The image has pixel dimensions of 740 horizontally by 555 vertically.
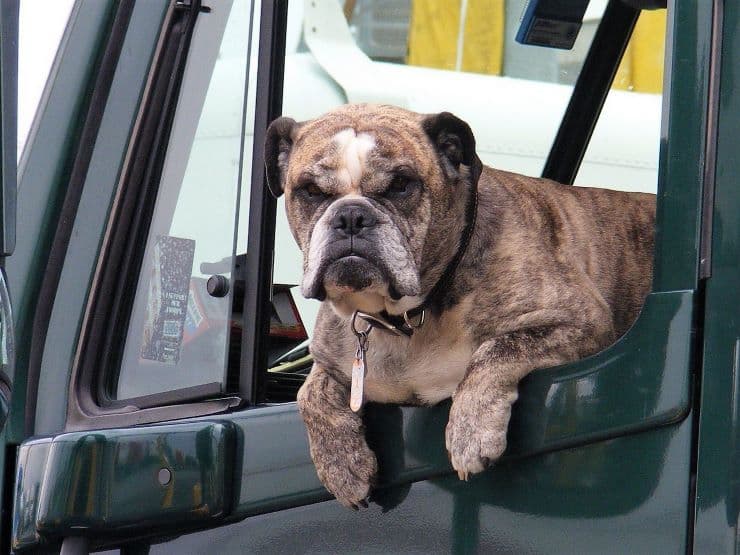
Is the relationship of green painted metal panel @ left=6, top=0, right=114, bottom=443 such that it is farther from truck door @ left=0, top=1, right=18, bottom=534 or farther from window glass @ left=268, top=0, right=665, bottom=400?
truck door @ left=0, top=1, right=18, bottom=534

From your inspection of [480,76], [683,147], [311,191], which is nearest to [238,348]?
[311,191]

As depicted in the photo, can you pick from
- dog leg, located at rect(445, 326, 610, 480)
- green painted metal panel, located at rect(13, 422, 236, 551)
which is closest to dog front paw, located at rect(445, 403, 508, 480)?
dog leg, located at rect(445, 326, 610, 480)

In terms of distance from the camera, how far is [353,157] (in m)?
2.08

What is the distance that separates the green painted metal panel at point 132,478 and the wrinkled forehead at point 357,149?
48cm

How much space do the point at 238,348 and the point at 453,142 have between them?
53 cm

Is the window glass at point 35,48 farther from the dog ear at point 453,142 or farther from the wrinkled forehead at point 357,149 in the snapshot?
the dog ear at point 453,142

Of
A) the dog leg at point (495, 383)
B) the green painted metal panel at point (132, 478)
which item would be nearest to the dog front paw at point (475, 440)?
the dog leg at point (495, 383)

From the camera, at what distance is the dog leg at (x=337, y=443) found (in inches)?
69.2

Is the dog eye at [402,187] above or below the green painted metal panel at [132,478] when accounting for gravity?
above

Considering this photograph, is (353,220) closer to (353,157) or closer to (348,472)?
(353,157)

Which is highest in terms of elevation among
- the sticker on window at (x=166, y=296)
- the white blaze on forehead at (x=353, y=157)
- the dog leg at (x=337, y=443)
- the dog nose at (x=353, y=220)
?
the white blaze on forehead at (x=353, y=157)

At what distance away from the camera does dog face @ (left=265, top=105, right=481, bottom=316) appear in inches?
80.4

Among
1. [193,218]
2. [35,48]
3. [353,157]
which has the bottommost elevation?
[193,218]

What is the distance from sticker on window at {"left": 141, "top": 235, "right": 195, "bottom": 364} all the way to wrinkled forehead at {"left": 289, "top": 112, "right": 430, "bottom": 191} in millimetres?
280
